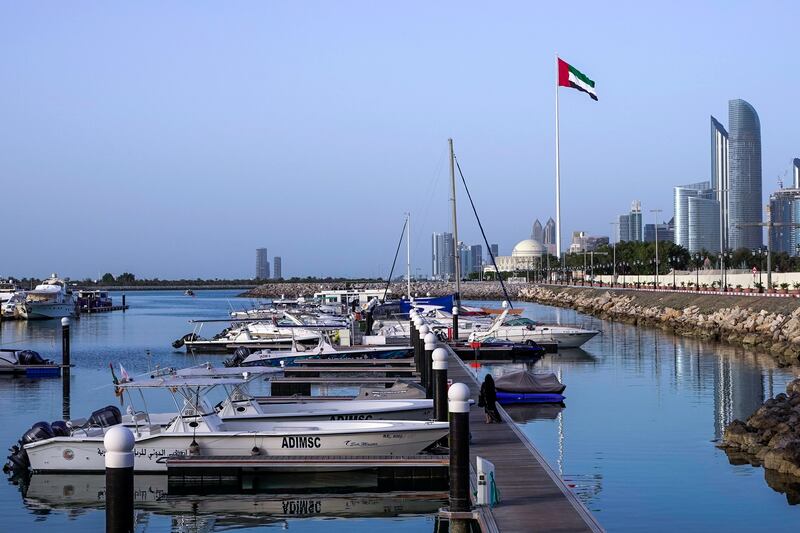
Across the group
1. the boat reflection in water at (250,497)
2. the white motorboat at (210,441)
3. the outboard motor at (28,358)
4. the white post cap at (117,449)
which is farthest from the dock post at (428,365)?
the outboard motor at (28,358)

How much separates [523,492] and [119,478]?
29.4 ft

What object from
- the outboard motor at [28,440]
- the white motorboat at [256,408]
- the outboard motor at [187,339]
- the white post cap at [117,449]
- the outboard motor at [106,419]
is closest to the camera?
the white post cap at [117,449]

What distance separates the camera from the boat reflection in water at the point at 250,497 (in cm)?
2167

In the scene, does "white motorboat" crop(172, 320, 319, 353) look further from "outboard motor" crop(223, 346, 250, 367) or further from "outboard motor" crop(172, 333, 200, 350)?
"outboard motor" crop(223, 346, 250, 367)

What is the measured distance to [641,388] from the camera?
42.0 meters

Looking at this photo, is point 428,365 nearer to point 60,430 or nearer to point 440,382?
point 440,382

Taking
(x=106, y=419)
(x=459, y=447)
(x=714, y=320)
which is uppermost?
(x=459, y=447)

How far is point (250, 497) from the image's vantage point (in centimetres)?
2267

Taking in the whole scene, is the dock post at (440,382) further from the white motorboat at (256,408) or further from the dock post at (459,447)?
the dock post at (459,447)

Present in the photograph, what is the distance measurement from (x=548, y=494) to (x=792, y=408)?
40.7 ft

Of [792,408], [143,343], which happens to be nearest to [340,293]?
[143,343]

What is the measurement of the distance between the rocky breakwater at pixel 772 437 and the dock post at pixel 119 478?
1680cm

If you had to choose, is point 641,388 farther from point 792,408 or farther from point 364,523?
point 364,523

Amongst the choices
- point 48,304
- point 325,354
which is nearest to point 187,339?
point 325,354
